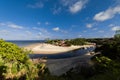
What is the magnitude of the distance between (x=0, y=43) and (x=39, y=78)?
12.7 ft

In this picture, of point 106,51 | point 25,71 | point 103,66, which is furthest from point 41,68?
point 106,51

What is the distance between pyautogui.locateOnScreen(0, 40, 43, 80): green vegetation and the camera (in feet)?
34.1

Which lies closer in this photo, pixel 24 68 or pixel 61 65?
pixel 24 68

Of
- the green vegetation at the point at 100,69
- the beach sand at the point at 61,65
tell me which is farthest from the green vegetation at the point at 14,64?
the beach sand at the point at 61,65

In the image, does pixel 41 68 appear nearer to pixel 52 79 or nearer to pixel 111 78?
pixel 52 79

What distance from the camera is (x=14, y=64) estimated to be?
12234mm

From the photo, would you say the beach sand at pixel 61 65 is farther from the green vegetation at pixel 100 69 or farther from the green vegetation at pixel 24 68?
the green vegetation at pixel 24 68

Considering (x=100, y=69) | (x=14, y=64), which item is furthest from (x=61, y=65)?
(x=14, y=64)

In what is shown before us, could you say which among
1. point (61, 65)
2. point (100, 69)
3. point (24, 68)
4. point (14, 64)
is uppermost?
point (14, 64)

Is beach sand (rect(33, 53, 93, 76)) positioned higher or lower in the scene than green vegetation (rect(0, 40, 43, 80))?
lower

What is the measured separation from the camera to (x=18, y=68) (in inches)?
509

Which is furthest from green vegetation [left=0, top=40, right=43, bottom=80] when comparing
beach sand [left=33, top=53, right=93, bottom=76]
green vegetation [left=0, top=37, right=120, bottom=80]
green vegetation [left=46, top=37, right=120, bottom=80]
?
beach sand [left=33, top=53, right=93, bottom=76]

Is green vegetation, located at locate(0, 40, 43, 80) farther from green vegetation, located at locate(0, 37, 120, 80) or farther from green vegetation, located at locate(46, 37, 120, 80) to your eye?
green vegetation, located at locate(46, 37, 120, 80)

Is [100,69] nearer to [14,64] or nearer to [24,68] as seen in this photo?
[24,68]
